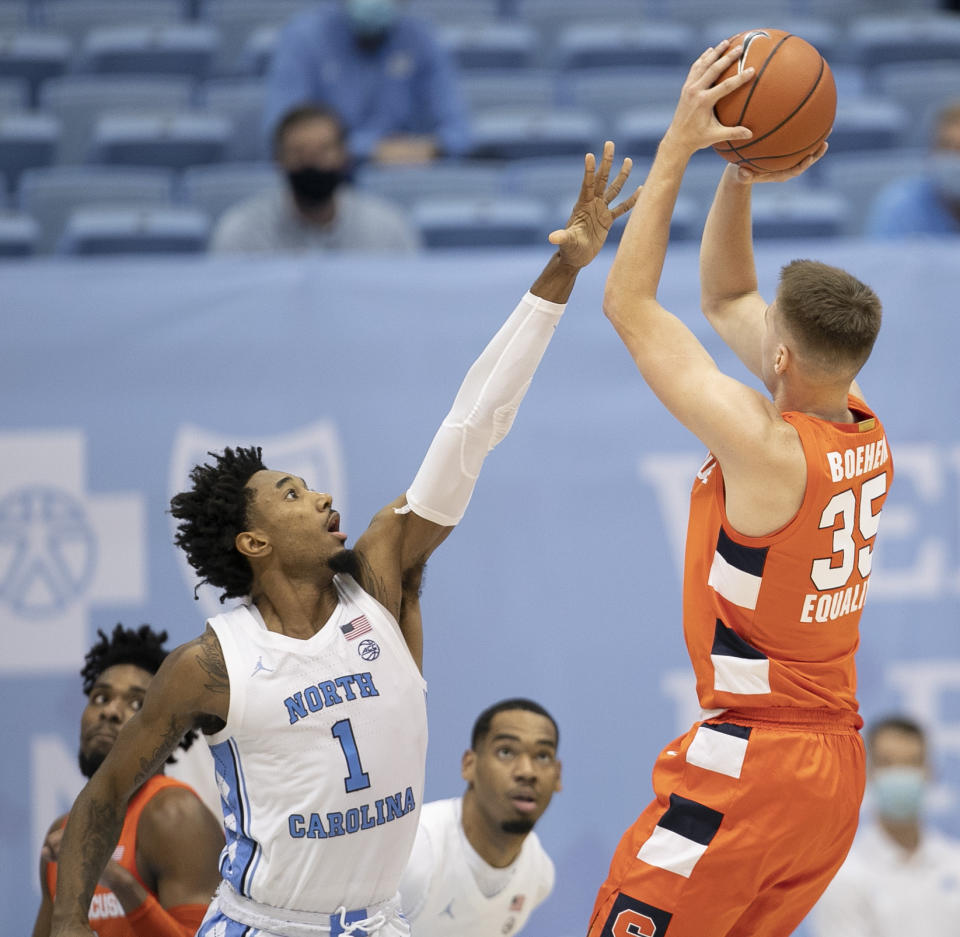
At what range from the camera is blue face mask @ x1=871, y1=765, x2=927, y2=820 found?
5520mm

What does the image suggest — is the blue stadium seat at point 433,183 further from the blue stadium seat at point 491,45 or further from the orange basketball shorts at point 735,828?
the orange basketball shorts at point 735,828

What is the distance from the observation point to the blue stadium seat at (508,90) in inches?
332

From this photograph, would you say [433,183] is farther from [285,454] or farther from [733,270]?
[733,270]

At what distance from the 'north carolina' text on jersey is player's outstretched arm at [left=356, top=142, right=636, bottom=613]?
Result: 1.72 feet

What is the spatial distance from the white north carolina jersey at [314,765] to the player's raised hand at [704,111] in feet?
4.39

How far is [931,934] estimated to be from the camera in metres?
5.42

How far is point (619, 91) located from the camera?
27.5ft

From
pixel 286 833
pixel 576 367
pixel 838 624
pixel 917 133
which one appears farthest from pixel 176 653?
pixel 917 133

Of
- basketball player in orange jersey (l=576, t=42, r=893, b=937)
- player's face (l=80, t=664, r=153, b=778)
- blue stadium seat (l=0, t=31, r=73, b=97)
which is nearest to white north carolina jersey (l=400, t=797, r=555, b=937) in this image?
player's face (l=80, t=664, r=153, b=778)

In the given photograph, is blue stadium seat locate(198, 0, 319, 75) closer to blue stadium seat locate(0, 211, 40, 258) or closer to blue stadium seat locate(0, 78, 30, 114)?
blue stadium seat locate(0, 78, 30, 114)

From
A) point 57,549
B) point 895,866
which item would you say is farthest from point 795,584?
point 57,549

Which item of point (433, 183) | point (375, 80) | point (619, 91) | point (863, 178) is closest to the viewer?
point (433, 183)

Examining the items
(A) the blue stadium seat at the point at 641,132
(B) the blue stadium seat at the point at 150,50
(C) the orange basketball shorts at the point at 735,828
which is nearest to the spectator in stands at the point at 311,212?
(A) the blue stadium seat at the point at 641,132

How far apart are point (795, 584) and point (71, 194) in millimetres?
5164
